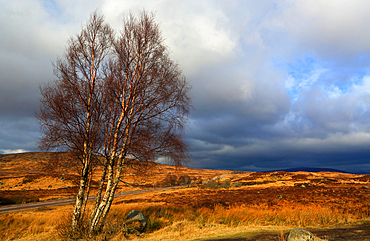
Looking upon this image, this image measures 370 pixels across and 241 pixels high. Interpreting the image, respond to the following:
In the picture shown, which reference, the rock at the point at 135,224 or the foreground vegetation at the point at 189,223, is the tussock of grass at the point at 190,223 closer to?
the foreground vegetation at the point at 189,223

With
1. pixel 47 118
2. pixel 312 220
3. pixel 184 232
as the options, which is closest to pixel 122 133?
pixel 47 118

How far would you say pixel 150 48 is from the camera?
12133mm

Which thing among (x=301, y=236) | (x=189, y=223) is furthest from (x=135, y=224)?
(x=301, y=236)

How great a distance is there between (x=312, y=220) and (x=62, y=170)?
15.6m

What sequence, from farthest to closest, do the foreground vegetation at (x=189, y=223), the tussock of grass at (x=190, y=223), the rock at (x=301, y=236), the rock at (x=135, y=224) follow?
1. the rock at (x=135, y=224)
2. the tussock of grass at (x=190, y=223)
3. the foreground vegetation at (x=189, y=223)
4. the rock at (x=301, y=236)

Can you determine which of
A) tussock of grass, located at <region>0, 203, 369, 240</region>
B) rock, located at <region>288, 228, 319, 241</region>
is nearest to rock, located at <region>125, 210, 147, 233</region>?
tussock of grass, located at <region>0, 203, 369, 240</region>

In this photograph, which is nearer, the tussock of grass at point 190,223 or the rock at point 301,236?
the rock at point 301,236

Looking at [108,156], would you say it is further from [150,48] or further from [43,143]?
[150,48]

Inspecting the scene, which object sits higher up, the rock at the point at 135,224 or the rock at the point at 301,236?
the rock at the point at 301,236

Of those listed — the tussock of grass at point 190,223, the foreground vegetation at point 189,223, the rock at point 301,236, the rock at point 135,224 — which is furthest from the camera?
the rock at point 135,224

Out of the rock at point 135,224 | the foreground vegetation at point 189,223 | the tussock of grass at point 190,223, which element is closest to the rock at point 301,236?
the foreground vegetation at point 189,223

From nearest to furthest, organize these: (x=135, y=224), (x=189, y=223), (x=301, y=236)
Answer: (x=301, y=236) → (x=135, y=224) → (x=189, y=223)

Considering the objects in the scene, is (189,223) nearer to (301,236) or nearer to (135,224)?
(135,224)

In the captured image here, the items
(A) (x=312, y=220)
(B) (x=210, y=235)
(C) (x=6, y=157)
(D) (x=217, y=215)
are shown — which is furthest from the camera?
(C) (x=6, y=157)
